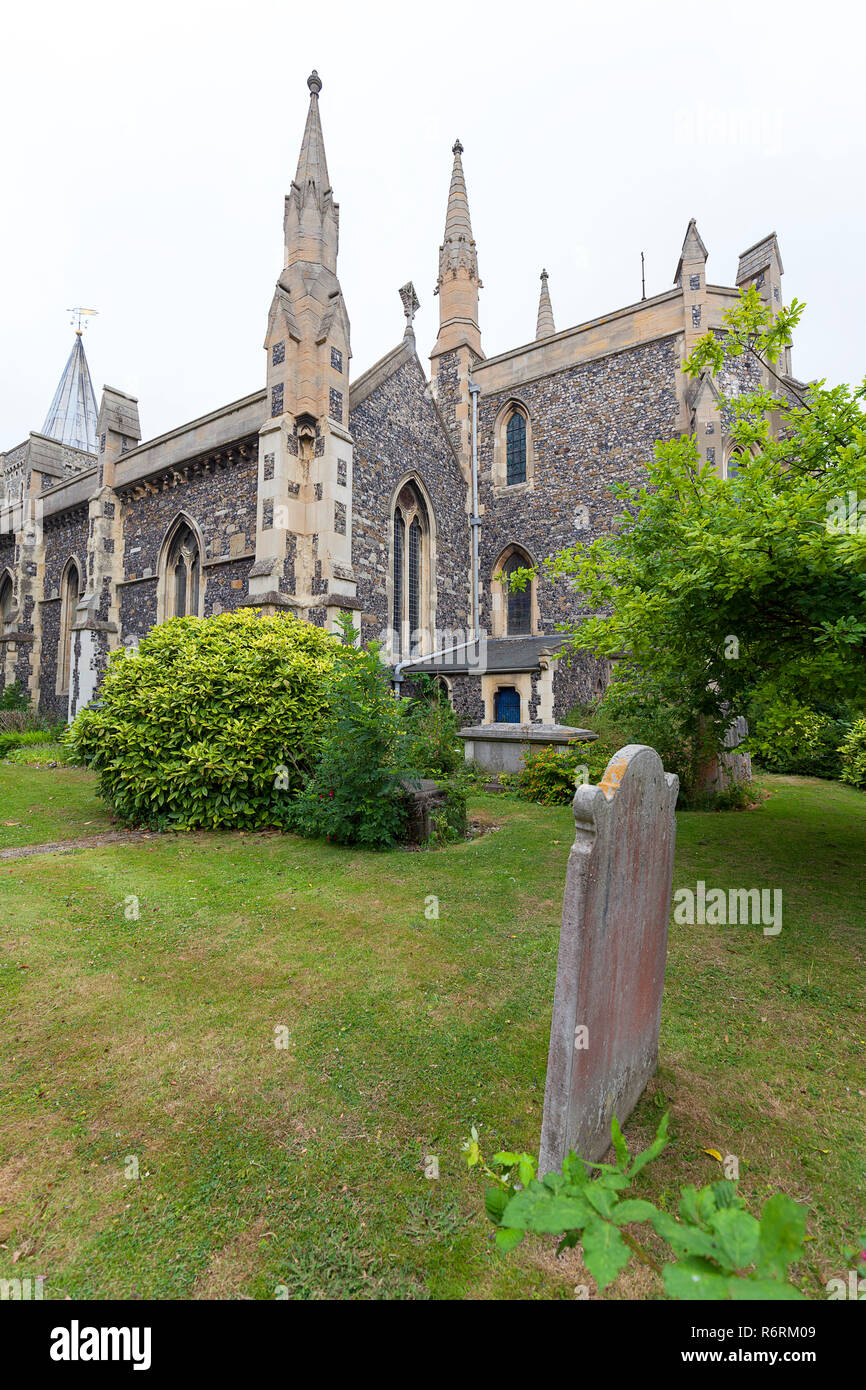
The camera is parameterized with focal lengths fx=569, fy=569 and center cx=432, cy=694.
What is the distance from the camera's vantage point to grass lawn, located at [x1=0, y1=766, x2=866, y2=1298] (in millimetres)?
1859

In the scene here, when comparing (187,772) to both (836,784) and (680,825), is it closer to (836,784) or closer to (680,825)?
(680,825)

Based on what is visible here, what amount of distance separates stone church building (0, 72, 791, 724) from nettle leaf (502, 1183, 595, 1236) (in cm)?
1140

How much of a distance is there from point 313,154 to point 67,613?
15.0 meters

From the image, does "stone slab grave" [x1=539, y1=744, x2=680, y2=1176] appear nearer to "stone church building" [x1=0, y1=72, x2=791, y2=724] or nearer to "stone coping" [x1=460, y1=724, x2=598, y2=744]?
"stone coping" [x1=460, y1=724, x2=598, y2=744]

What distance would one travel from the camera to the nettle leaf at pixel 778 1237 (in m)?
0.94

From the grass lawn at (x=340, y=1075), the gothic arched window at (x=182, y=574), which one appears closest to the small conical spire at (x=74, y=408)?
the gothic arched window at (x=182, y=574)

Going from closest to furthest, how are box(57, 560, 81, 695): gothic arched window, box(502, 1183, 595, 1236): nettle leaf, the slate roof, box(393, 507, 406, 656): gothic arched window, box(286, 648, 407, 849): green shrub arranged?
box(502, 1183, 595, 1236): nettle leaf → box(286, 648, 407, 849): green shrub → the slate roof → box(393, 507, 406, 656): gothic arched window → box(57, 560, 81, 695): gothic arched window

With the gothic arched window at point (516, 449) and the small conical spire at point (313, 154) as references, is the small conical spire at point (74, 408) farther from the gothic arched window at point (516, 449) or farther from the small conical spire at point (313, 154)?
the gothic arched window at point (516, 449)

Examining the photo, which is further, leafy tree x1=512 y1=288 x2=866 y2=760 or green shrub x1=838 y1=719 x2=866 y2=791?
green shrub x1=838 y1=719 x2=866 y2=791

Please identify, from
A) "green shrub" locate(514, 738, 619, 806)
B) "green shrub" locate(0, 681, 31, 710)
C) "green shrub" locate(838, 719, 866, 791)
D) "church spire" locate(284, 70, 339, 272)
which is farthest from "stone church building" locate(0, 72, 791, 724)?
"green shrub" locate(838, 719, 866, 791)

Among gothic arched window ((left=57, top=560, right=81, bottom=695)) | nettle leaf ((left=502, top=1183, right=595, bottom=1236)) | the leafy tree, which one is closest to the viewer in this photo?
nettle leaf ((left=502, top=1183, right=595, bottom=1236))

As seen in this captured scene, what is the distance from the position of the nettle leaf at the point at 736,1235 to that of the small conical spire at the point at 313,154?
57.5 feet

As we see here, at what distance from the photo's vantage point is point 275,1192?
6.84ft
